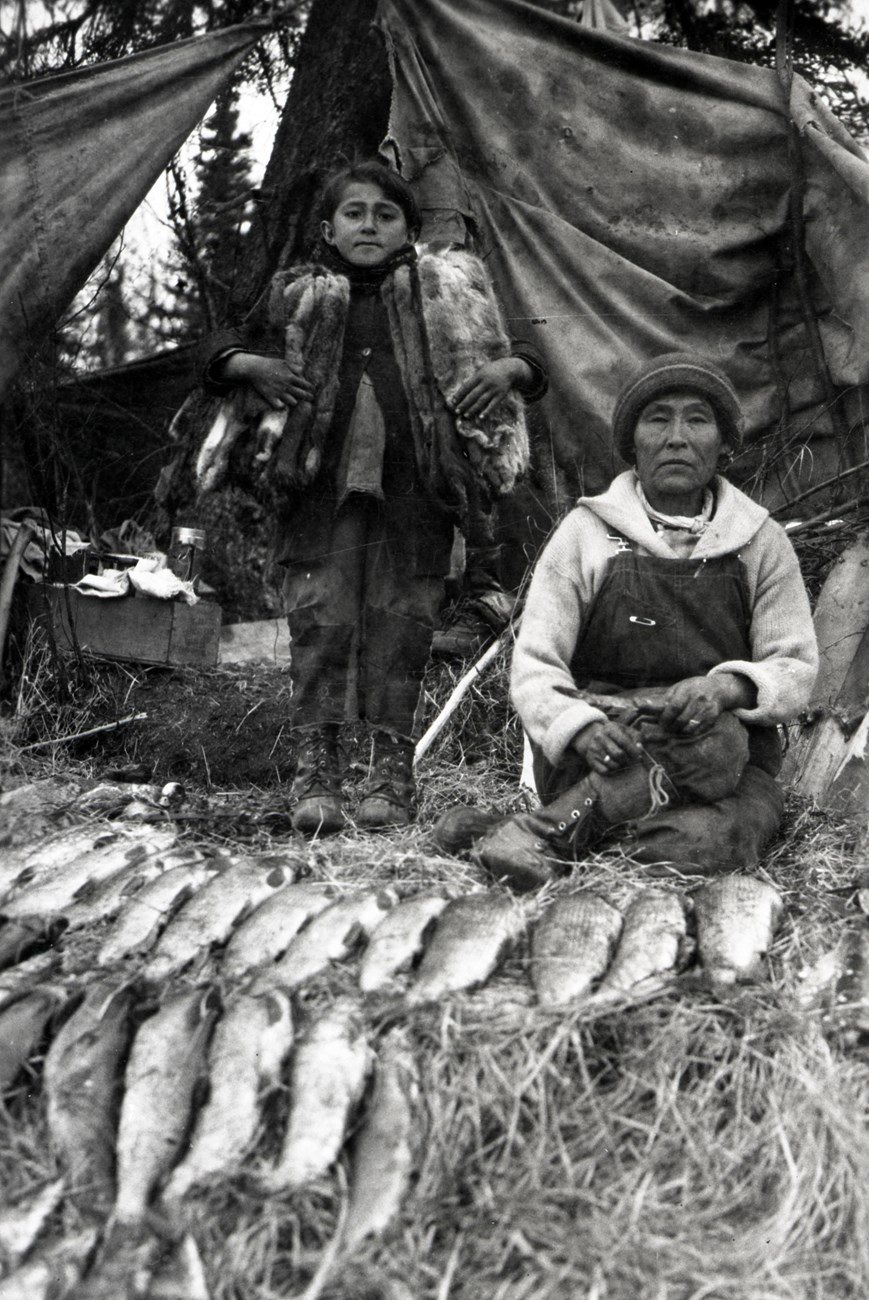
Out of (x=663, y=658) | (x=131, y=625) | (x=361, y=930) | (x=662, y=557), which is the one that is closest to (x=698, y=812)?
(x=663, y=658)

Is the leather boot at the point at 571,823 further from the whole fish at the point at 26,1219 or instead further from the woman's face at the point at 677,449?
the whole fish at the point at 26,1219

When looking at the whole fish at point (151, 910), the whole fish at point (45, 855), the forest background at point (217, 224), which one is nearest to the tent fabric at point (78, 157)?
the forest background at point (217, 224)

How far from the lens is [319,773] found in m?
4.52

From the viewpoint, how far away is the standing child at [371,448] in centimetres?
455

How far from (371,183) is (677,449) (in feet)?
4.68

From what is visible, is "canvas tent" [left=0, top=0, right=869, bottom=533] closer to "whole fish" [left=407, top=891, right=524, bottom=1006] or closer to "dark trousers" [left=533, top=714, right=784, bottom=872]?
"dark trousers" [left=533, top=714, right=784, bottom=872]

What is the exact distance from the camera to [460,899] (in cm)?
351

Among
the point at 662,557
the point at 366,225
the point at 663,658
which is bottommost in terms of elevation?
the point at 663,658


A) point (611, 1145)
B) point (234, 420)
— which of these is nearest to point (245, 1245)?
point (611, 1145)

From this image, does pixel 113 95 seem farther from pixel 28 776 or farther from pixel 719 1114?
pixel 719 1114

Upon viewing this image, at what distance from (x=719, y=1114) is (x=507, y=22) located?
14.8 feet

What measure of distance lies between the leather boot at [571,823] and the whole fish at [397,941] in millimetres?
355

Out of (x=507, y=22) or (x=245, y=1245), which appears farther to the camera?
(x=507, y=22)

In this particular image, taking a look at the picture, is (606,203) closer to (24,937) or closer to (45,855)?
(45,855)
